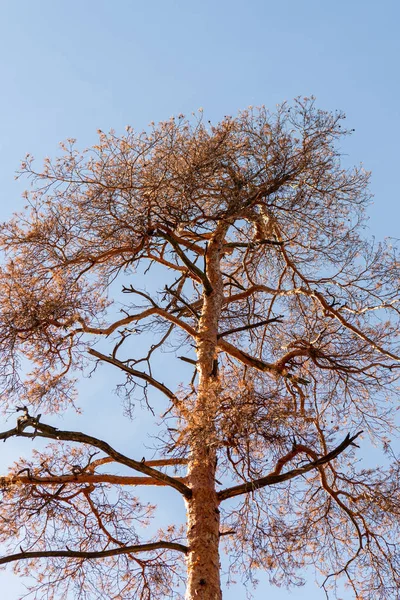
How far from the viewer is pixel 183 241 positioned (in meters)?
9.10

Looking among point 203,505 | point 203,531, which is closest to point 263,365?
point 203,505

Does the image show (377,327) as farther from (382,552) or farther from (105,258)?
(105,258)

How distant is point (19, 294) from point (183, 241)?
8.03ft

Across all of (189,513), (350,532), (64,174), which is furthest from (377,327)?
(64,174)

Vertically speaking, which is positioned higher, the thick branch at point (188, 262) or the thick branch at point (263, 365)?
the thick branch at point (188, 262)

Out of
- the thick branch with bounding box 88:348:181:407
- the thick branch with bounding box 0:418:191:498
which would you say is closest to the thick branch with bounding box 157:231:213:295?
the thick branch with bounding box 88:348:181:407

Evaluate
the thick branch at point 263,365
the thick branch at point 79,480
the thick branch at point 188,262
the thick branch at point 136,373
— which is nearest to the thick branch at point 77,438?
the thick branch at point 79,480

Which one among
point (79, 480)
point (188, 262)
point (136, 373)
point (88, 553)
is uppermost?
point (188, 262)

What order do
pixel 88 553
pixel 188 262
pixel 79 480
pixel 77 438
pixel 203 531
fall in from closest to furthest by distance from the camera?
1. pixel 88 553
2. pixel 77 438
3. pixel 203 531
4. pixel 79 480
5. pixel 188 262

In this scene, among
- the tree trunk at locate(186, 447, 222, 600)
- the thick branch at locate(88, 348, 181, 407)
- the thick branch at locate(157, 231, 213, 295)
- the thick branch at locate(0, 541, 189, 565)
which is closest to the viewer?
the thick branch at locate(0, 541, 189, 565)

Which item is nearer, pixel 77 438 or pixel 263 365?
pixel 77 438

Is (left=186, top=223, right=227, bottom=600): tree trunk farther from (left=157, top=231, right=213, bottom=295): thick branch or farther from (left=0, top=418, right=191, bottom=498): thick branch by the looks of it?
(left=157, top=231, right=213, bottom=295): thick branch

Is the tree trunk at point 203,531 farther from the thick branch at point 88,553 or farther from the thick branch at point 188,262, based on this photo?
the thick branch at point 188,262

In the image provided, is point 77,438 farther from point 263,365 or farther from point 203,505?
point 263,365
